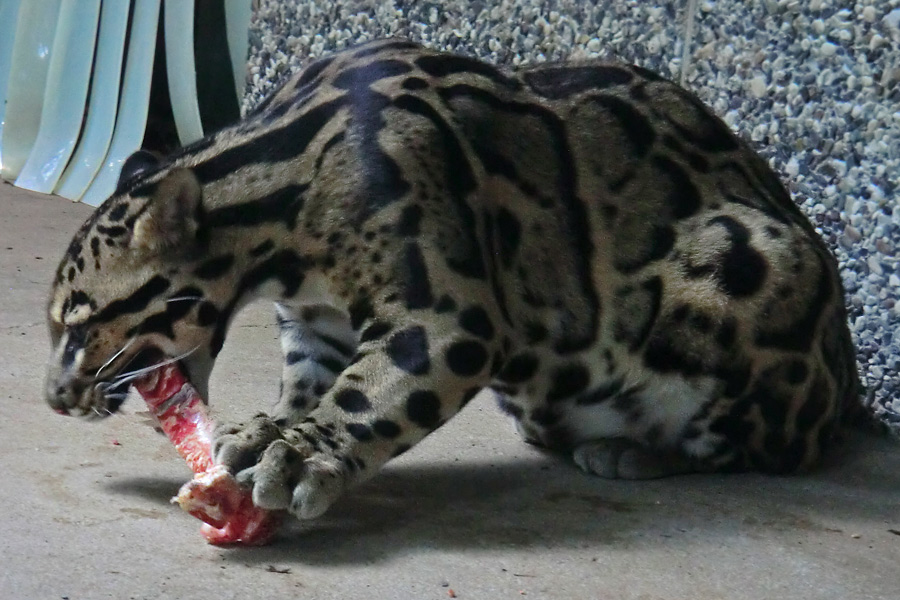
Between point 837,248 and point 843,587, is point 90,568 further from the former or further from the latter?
point 837,248

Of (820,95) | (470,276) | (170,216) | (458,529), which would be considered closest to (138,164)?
(170,216)

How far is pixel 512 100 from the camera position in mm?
3771

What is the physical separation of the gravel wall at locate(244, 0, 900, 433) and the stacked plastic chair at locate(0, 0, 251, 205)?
3524 mm

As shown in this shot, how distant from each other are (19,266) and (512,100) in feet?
10.3

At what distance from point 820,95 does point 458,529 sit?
6.90 feet

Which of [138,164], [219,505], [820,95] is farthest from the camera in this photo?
[820,95]

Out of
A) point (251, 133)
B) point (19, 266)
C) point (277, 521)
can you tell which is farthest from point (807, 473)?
point (19, 266)

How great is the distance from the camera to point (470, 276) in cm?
342

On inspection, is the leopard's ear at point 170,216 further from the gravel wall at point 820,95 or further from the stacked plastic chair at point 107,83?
the stacked plastic chair at point 107,83

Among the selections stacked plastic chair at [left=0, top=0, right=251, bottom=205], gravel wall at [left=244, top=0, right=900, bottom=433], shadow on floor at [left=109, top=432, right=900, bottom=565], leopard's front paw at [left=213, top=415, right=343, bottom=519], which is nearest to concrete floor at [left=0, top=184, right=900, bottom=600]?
shadow on floor at [left=109, top=432, right=900, bottom=565]

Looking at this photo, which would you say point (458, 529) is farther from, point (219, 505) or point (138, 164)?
point (138, 164)

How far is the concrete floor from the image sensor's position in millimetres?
2877

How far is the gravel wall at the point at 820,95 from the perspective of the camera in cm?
420

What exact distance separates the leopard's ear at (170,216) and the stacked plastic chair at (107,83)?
4.47m
